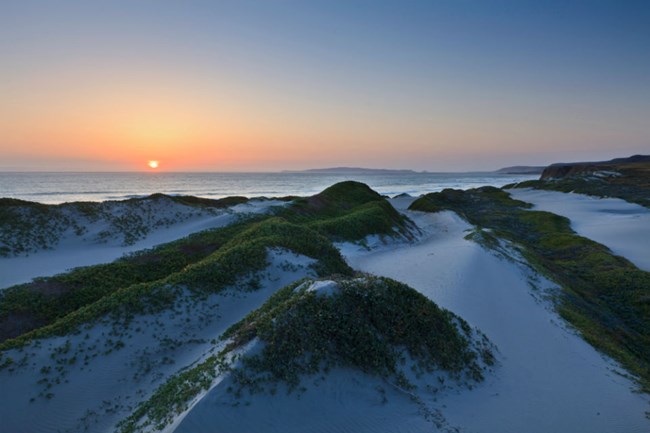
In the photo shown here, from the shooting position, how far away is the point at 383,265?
2795 centimetres

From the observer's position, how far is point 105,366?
40.4 feet

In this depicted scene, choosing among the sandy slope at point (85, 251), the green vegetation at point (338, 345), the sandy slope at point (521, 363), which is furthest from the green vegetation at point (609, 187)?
the sandy slope at point (85, 251)

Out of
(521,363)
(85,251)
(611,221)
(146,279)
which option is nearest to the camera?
(521,363)

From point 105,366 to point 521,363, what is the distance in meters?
15.4

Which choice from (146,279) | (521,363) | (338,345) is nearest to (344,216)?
(146,279)

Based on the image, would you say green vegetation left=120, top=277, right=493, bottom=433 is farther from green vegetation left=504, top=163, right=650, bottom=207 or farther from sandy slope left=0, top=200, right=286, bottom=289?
green vegetation left=504, top=163, right=650, bottom=207

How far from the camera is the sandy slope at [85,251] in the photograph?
2047 cm

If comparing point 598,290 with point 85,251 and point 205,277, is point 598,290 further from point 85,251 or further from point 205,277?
point 85,251

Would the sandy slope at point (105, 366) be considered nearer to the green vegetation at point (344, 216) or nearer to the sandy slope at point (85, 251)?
the sandy slope at point (85, 251)

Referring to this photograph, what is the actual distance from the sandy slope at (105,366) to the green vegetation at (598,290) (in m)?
17.0

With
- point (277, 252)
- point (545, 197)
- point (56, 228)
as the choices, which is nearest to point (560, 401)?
point (277, 252)

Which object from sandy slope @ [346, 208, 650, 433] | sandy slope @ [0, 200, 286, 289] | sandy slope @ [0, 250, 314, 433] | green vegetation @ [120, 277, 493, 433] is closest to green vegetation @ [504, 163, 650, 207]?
sandy slope @ [346, 208, 650, 433]

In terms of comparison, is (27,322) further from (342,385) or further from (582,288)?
(582,288)

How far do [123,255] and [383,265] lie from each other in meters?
18.5
